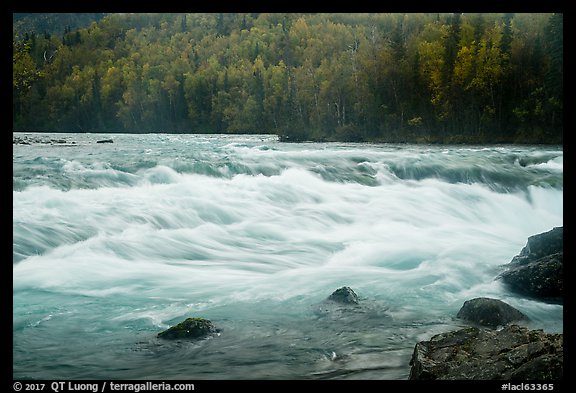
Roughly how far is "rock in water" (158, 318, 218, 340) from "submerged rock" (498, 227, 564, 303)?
11.2 ft

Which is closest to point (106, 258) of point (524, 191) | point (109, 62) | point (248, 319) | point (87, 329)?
point (87, 329)

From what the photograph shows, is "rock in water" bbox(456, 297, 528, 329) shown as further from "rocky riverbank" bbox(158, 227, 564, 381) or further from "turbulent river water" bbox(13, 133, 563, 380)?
"turbulent river water" bbox(13, 133, 563, 380)

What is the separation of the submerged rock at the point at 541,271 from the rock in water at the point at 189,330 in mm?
3426

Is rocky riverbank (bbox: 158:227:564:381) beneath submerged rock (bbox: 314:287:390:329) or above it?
above

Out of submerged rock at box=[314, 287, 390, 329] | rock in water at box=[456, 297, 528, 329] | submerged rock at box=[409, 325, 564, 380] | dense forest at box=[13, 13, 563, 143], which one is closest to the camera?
submerged rock at box=[409, 325, 564, 380]

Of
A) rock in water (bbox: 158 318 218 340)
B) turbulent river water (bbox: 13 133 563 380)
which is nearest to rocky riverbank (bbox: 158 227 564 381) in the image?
rock in water (bbox: 158 318 218 340)

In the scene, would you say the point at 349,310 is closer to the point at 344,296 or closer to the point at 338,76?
the point at 344,296

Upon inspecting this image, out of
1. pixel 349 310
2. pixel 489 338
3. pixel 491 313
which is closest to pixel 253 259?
pixel 349 310

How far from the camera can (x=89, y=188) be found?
400 inches

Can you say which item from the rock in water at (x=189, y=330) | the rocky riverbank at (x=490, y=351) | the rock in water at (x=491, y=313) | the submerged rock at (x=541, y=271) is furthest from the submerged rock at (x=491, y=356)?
the submerged rock at (x=541, y=271)

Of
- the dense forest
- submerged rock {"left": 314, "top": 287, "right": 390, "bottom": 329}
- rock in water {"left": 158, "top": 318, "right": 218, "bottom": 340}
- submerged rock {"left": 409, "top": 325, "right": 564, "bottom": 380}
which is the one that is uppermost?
the dense forest

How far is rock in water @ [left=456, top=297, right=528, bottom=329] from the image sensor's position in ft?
17.6

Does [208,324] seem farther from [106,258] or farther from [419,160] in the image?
[419,160]
